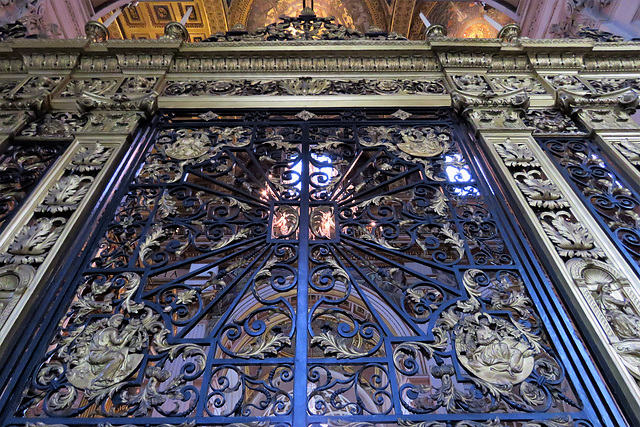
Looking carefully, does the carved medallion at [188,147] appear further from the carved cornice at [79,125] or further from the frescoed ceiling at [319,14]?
the frescoed ceiling at [319,14]

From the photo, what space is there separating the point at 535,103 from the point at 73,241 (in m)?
3.79

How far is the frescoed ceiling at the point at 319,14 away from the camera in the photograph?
9.09 m

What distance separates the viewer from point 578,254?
257 cm

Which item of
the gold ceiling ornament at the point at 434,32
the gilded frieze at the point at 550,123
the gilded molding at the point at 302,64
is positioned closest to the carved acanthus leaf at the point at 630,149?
the gilded frieze at the point at 550,123

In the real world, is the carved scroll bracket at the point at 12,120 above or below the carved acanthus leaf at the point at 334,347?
above

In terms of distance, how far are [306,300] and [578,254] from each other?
156 cm

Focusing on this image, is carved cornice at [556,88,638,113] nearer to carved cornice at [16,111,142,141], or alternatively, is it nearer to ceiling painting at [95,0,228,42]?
carved cornice at [16,111,142,141]

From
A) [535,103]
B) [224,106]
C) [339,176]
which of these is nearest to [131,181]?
[224,106]

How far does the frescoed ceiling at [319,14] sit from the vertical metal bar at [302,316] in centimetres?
704

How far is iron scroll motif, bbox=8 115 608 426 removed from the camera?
6.58 ft

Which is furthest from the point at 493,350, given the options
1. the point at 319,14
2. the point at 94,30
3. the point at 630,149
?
the point at 319,14

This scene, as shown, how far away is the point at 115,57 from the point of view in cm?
439

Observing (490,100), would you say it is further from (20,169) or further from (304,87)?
(20,169)

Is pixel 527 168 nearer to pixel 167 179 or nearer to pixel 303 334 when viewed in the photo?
pixel 303 334
